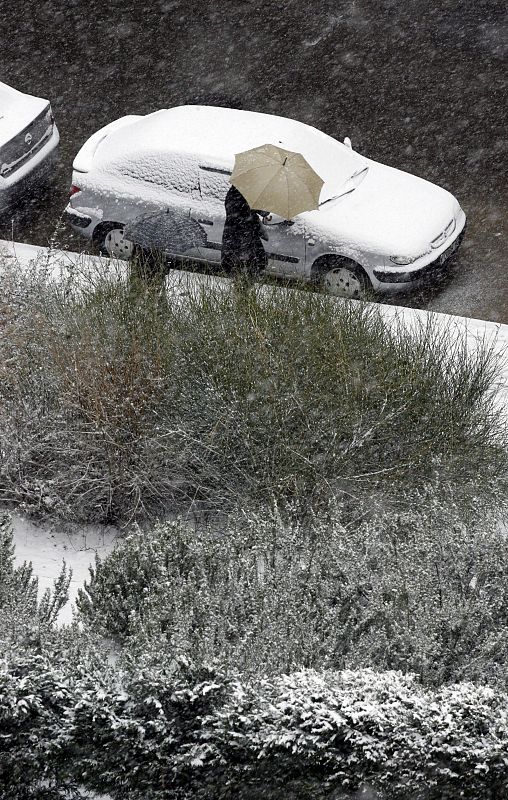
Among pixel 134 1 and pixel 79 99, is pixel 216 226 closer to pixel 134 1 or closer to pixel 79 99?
pixel 79 99

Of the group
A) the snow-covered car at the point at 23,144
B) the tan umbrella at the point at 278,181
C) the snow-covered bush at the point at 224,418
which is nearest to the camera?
the snow-covered bush at the point at 224,418

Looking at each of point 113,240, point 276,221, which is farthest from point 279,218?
point 113,240

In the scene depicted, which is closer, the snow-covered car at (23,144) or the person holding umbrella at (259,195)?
the person holding umbrella at (259,195)

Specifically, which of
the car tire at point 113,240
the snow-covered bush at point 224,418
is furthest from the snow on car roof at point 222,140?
the snow-covered bush at point 224,418

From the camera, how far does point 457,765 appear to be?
4.44 meters

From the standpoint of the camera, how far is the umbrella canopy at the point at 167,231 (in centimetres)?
896

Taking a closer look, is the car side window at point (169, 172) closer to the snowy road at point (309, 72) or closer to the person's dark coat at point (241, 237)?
the person's dark coat at point (241, 237)

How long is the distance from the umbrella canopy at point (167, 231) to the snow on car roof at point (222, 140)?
2.16ft

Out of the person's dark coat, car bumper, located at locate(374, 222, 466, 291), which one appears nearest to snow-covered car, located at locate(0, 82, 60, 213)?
the person's dark coat

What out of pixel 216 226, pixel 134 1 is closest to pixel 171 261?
pixel 216 226

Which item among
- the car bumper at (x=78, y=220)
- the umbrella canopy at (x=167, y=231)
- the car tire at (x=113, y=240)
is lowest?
the car tire at (x=113, y=240)

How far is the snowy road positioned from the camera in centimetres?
1234

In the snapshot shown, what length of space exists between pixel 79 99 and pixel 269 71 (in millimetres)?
2790

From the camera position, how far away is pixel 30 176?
11273 millimetres
